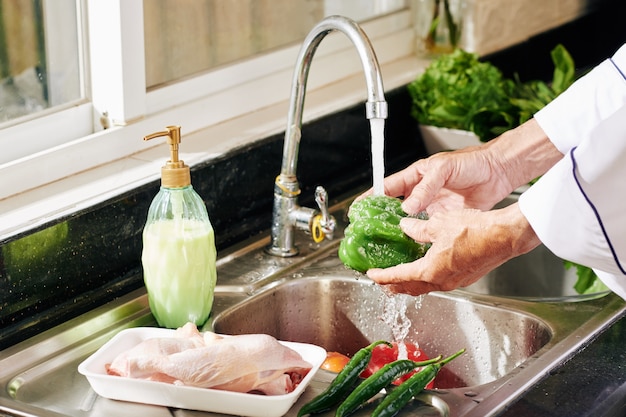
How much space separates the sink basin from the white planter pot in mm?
615

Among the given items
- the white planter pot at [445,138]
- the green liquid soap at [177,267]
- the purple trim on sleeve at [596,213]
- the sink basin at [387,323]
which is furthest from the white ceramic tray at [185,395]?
the white planter pot at [445,138]

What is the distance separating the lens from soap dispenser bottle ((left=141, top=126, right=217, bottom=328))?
159cm

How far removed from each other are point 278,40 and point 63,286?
88 centimetres

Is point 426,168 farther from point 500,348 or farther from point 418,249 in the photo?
point 500,348

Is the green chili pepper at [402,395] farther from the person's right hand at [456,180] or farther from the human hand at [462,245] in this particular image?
the person's right hand at [456,180]

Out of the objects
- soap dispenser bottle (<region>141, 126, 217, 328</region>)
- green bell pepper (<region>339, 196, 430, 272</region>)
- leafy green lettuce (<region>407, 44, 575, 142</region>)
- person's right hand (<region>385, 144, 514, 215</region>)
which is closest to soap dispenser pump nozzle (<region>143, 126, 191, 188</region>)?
soap dispenser bottle (<region>141, 126, 217, 328</region>)

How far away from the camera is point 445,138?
7.88 ft

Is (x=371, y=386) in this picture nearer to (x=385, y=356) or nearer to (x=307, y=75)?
(x=385, y=356)

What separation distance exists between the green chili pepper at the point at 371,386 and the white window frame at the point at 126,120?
552 millimetres

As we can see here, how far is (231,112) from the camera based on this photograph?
214 centimetres

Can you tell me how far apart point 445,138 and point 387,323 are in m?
0.67

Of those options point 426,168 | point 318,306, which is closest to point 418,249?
point 426,168

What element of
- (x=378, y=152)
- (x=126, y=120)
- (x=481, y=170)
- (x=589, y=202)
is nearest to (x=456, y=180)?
(x=481, y=170)

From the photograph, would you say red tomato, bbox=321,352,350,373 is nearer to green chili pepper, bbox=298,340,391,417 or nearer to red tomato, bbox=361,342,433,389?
red tomato, bbox=361,342,433,389
